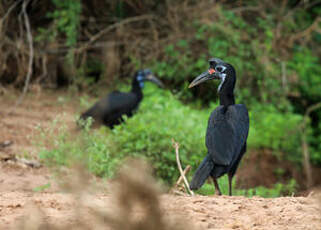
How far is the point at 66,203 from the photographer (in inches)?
117

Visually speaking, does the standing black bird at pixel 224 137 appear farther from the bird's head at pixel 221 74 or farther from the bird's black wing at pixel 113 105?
the bird's black wing at pixel 113 105

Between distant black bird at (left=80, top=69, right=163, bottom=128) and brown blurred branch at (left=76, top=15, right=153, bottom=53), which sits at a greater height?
brown blurred branch at (left=76, top=15, right=153, bottom=53)

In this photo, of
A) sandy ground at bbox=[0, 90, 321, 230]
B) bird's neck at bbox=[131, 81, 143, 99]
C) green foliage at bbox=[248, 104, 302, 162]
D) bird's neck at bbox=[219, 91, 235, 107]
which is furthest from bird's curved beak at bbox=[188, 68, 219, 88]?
bird's neck at bbox=[131, 81, 143, 99]

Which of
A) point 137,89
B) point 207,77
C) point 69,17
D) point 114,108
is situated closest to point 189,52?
point 137,89

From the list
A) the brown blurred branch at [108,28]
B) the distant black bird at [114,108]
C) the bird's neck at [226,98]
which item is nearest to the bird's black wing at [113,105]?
the distant black bird at [114,108]

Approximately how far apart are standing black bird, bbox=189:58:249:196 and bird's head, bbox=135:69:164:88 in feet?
13.4

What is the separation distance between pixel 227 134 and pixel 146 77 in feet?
15.7

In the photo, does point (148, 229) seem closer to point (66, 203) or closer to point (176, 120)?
point (66, 203)

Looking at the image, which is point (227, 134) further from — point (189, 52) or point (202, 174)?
point (189, 52)

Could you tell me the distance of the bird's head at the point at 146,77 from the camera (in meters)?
8.84

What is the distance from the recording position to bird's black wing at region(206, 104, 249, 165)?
4258 millimetres

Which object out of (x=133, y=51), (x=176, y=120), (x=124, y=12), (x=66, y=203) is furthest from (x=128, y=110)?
(x=66, y=203)

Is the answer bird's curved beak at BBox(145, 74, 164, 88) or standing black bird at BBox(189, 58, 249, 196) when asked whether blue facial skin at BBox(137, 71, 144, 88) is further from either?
standing black bird at BBox(189, 58, 249, 196)

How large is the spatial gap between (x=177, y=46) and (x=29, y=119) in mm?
3240
